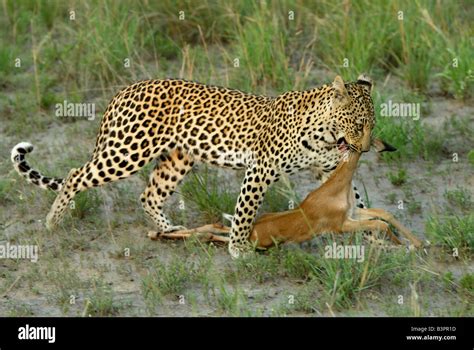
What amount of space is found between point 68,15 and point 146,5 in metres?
1.00

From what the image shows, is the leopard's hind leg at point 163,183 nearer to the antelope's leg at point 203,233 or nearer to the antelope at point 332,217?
the antelope's leg at point 203,233

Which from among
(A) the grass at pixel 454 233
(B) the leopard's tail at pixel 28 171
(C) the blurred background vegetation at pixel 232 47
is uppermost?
(C) the blurred background vegetation at pixel 232 47

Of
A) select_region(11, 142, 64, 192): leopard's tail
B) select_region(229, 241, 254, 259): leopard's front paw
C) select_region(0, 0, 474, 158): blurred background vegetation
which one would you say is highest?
select_region(0, 0, 474, 158): blurred background vegetation

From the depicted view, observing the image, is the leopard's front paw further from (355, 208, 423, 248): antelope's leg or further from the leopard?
(355, 208, 423, 248): antelope's leg

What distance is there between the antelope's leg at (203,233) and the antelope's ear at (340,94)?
147cm

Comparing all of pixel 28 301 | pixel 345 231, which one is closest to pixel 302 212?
pixel 345 231

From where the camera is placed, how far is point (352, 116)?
A: 10.2 meters

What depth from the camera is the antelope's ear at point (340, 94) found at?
1018 cm

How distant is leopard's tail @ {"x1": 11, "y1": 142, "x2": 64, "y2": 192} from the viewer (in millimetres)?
11273

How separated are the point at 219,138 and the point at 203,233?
0.81 metres

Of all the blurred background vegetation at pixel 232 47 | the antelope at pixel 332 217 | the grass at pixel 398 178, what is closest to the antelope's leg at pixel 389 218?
the antelope at pixel 332 217

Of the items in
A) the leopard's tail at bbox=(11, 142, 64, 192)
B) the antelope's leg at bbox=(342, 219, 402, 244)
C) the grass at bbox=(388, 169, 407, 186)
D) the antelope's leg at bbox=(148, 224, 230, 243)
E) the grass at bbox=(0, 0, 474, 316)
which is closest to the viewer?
the grass at bbox=(0, 0, 474, 316)

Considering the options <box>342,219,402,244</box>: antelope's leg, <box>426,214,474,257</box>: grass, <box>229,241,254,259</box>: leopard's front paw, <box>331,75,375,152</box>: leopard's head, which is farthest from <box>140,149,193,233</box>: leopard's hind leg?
<box>426,214,474,257</box>: grass

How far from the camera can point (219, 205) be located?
440 inches
